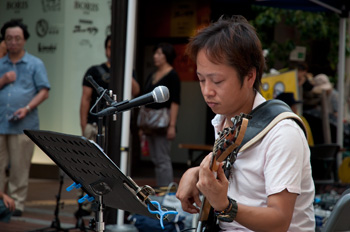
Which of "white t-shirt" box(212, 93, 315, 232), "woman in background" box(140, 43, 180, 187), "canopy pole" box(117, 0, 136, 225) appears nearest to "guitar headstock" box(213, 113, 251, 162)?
"white t-shirt" box(212, 93, 315, 232)

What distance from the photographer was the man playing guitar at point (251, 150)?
2.17 meters

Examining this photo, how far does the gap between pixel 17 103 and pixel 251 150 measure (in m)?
4.29

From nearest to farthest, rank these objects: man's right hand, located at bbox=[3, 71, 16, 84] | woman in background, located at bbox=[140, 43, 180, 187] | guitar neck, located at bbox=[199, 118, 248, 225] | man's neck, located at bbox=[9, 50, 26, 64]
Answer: guitar neck, located at bbox=[199, 118, 248, 225], man's right hand, located at bbox=[3, 71, 16, 84], man's neck, located at bbox=[9, 50, 26, 64], woman in background, located at bbox=[140, 43, 180, 187]

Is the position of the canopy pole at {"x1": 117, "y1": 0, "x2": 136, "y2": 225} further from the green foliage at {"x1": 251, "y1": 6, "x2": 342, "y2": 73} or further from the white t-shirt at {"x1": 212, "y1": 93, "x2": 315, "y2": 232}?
the green foliage at {"x1": 251, "y1": 6, "x2": 342, "y2": 73}

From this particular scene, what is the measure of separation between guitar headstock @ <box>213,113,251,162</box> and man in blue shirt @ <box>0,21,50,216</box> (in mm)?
4356

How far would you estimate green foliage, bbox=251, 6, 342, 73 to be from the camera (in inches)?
412

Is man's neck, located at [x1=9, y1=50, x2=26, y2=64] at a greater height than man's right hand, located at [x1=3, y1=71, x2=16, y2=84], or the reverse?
man's neck, located at [x1=9, y1=50, x2=26, y2=64]

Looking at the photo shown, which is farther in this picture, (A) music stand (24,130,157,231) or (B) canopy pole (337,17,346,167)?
(B) canopy pole (337,17,346,167)

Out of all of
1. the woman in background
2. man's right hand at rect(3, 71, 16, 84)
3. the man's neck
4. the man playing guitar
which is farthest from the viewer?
the woman in background

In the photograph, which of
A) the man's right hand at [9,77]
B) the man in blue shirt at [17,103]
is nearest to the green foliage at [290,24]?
the man in blue shirt at [17,103]

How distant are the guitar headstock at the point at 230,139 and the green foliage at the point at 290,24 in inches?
330

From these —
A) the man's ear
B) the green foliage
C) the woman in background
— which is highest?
the green foliage

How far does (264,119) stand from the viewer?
238cm

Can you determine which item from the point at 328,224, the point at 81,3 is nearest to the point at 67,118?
the point at 81,3
